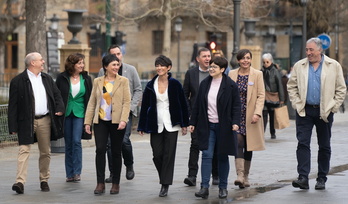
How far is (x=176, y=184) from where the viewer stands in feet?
40.4

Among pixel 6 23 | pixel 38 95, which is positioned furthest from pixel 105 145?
pixel 6 23

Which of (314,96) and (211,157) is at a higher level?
(314,96)

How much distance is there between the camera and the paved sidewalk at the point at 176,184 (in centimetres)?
1084

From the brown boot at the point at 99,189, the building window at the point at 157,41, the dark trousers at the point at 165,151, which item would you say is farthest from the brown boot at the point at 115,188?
the building window at the point at 157,41

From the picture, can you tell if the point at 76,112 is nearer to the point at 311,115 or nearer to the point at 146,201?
the point at 146,201

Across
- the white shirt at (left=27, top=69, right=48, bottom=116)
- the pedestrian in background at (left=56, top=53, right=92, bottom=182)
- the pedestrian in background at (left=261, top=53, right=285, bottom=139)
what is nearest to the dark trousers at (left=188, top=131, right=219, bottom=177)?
the pedestrian in background at (left=56, top=53, right=92, bottom=182)

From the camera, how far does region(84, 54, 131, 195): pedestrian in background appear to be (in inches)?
448

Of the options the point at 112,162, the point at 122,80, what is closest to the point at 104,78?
the point at 122,80

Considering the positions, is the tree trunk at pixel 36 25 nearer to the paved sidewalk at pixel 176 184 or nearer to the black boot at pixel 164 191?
the paved sidewalk at pixel 176 184

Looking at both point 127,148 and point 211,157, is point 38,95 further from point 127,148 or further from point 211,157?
point 211,157

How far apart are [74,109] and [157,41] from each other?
48510 millimetres

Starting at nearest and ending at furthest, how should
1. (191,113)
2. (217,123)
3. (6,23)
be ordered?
(217,123)
(191,113)
(6,23)

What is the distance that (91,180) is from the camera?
12742 mm

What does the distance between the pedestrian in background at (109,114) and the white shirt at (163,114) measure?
39 cm
